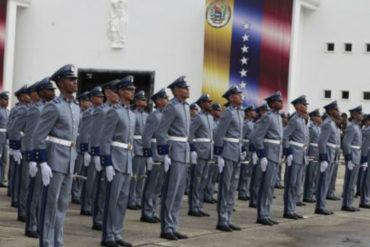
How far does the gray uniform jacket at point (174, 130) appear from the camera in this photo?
1058 centimetres

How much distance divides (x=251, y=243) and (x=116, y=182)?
2.12m

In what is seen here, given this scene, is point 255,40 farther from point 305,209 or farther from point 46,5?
point 305,209

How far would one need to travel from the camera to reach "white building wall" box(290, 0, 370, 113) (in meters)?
29.4

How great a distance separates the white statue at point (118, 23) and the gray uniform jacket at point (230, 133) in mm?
19418

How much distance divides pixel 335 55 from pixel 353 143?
581 inches

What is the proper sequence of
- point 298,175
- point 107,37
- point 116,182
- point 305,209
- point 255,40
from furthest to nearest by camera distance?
point 107,37 < point 255,40 < point 305,209 < point 298,175 < point 116,182

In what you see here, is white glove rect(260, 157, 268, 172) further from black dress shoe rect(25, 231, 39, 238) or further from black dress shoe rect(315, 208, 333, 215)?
black dress shoe rect(25, 231, 39, 238)

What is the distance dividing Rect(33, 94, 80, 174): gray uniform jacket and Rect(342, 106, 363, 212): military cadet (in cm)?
803

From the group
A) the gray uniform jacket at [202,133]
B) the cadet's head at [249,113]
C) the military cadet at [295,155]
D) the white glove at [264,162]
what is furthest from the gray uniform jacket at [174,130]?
the cadet's head at [249,113]

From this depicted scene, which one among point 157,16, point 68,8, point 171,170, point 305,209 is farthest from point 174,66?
point 171,170

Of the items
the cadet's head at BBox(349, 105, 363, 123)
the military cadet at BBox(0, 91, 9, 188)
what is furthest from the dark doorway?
the cadet's head at BBox(349, 105, 363, 123)

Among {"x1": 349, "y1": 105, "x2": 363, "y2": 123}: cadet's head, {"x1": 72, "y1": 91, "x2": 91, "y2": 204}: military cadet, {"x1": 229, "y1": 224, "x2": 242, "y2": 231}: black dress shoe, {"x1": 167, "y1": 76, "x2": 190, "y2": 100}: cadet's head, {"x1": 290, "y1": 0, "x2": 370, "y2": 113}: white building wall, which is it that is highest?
{"x1": 290, "y1": 0, "x2": 370, "y2": 113}: white building wall

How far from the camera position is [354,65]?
→ 29719mm


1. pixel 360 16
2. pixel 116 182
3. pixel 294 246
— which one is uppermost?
pixel 360 16
